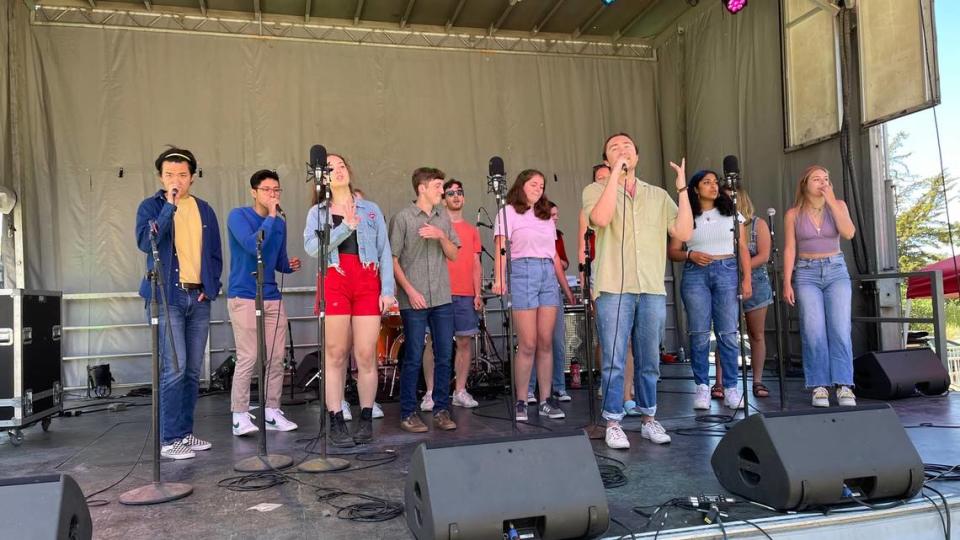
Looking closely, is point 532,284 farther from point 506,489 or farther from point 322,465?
point 506,489

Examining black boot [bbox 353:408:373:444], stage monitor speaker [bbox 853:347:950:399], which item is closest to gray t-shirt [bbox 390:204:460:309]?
black boot [bbox 353:408:373:444]

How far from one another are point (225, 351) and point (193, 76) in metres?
3.28

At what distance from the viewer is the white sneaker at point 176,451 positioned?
354cm

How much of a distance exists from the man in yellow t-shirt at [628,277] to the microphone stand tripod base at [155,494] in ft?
6.54

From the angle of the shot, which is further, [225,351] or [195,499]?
[225,351]

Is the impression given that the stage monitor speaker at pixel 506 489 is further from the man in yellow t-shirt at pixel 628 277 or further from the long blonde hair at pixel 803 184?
the long blonde hair at pixel 803 184

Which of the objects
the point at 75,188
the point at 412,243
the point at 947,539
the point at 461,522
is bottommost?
the point at 947,539

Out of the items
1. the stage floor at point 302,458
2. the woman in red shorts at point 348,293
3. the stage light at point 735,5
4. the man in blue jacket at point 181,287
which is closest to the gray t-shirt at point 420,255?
the woman in red shorts at point 348,293

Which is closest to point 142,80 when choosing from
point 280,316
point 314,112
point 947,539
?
point 314,112

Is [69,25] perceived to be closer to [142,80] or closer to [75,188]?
[142,80]

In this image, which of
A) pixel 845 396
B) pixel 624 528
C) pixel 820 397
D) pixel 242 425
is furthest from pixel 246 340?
pixel 845 396

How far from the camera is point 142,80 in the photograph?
7.74 metres

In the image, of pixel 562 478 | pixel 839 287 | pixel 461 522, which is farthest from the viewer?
pixel 839 287

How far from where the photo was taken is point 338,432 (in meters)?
3.78
